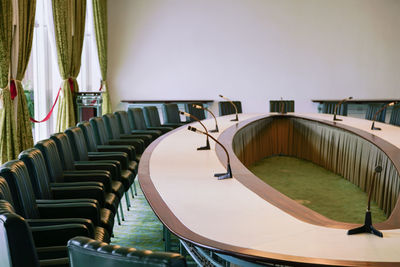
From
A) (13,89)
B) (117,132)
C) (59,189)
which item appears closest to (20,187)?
(59,189)

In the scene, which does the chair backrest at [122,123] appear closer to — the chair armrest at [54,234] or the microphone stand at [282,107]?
the microphone stand at [282,107]

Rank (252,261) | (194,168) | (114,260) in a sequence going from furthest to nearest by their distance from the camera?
(194,168), (252,261), (114,260)

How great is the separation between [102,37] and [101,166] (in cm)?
668

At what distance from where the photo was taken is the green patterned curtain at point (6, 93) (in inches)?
206

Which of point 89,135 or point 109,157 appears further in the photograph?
point 89,135

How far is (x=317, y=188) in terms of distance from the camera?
19.1 ft

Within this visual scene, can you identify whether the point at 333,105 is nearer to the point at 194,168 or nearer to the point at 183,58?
the point at 183,58

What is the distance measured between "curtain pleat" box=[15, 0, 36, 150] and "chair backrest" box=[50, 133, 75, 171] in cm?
216

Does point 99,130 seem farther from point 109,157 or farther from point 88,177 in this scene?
point 88,177

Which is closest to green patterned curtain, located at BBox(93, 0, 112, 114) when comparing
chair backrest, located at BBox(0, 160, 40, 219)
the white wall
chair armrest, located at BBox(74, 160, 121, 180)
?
the white wall

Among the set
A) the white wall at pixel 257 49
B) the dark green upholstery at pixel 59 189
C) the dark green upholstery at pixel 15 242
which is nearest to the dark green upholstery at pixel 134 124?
the dark green upholstery at pixel 59 189

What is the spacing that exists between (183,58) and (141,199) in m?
5.93

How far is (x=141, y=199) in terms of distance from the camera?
5305mm

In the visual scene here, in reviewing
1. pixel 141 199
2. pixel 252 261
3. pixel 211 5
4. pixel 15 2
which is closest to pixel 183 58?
pixel 211 5
